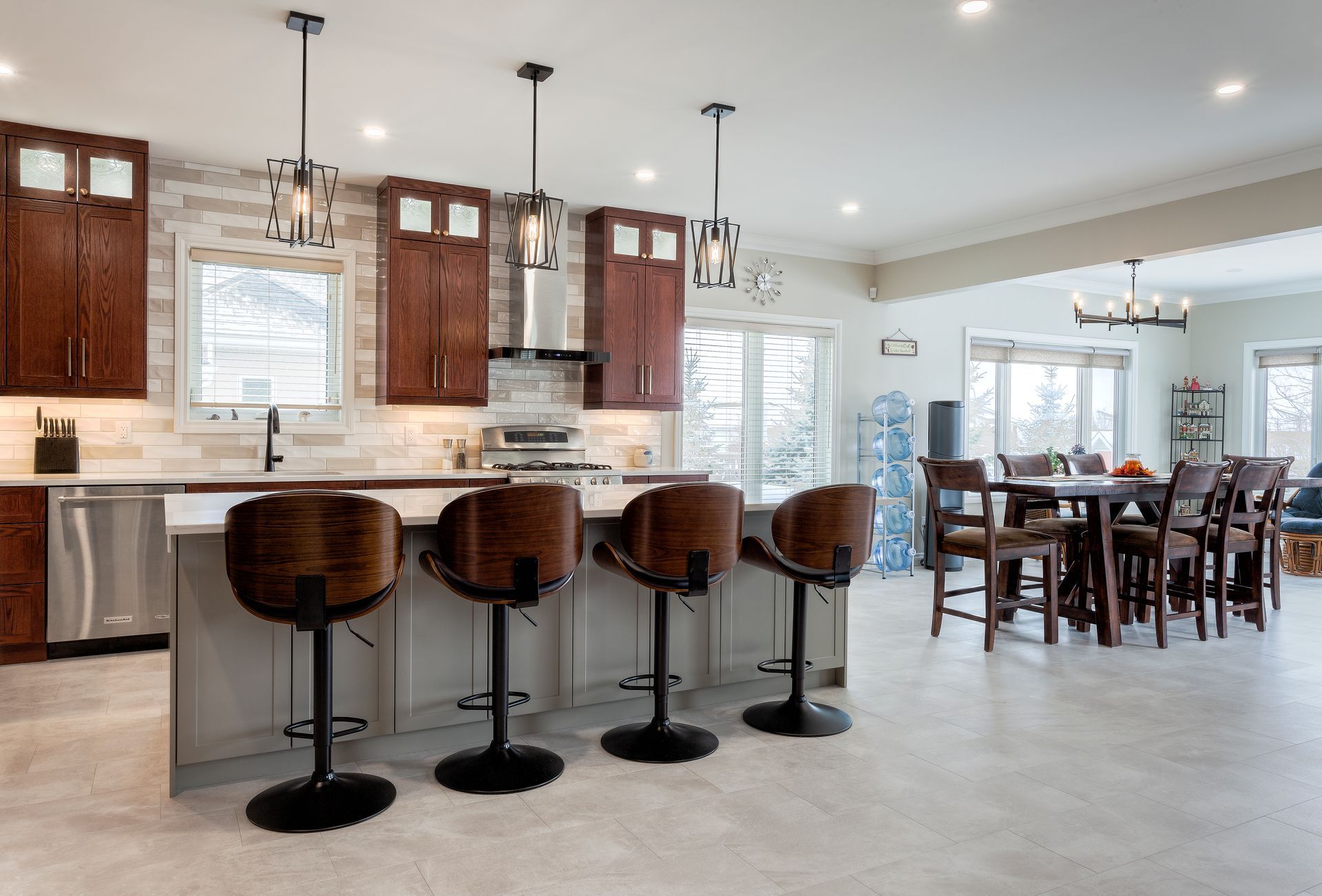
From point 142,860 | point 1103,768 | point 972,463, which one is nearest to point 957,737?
point 1103,768

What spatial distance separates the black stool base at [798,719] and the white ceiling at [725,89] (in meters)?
2.61

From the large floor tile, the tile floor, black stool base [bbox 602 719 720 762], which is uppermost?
black stool base [bbox 602 719 720 762]

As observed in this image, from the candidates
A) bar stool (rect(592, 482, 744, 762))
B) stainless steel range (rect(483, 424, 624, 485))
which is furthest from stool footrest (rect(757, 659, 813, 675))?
stainless steel range (rect(483, 424, 624, 485))

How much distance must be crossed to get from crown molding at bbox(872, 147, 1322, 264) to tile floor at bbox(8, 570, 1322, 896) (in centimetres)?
282

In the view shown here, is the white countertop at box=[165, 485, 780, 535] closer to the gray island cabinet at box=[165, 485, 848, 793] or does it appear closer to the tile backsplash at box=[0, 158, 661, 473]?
the gray island cabinet at box=[165, 485, 848, 793]

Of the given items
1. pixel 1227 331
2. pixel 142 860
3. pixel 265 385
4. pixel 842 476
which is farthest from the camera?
pixel 1227 331

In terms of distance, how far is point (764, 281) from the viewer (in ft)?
23.3

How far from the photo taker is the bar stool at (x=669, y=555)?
3000mm

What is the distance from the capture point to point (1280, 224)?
493 centimetres

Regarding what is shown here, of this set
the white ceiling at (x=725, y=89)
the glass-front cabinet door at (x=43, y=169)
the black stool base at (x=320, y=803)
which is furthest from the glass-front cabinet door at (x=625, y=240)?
the black stool base at (x=320, y=803)

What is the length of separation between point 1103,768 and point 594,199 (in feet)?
14.7

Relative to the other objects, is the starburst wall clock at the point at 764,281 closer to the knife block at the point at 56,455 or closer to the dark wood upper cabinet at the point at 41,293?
the dark wood upper cabinet at the point at 41,293

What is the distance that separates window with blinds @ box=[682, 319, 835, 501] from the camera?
274 inches

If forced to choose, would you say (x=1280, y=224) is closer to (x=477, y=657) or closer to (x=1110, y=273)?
(x=1110, y=273)
